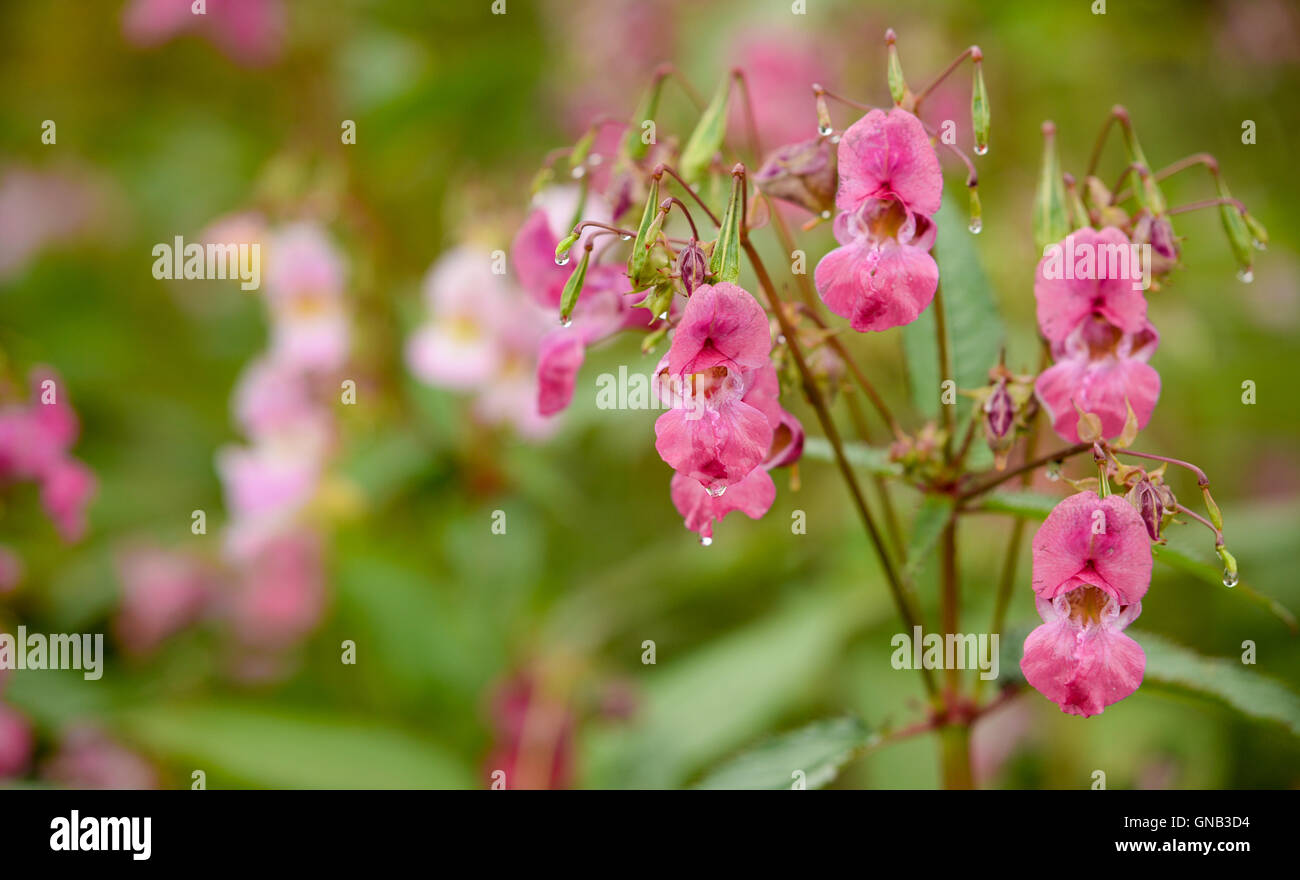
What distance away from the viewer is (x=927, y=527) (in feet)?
2.29

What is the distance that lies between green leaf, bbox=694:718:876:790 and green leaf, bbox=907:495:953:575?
0.14 meters

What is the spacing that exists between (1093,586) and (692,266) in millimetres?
278

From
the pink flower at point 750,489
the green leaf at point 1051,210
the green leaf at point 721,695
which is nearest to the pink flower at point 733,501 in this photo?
the pink flower at point 750,489

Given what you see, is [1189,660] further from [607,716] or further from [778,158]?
[607,716]

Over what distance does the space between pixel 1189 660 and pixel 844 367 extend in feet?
0.99

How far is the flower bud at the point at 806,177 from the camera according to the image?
672 millimetres

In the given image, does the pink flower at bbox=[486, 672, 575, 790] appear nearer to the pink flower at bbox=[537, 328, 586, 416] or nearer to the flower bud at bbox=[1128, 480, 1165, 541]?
the pink flower at bbox=[537, 328, 586, 416]

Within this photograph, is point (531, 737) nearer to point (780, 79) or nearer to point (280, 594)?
point (280, 594)

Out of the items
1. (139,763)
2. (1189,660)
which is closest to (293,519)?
(139,763)

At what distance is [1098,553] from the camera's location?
0.58 meters

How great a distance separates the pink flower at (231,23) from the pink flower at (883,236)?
145 centimetres

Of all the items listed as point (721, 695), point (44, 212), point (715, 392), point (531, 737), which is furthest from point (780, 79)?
point (44, 212)

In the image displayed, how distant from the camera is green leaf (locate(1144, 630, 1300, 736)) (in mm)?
686

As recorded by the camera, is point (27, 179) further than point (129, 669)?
Yes
